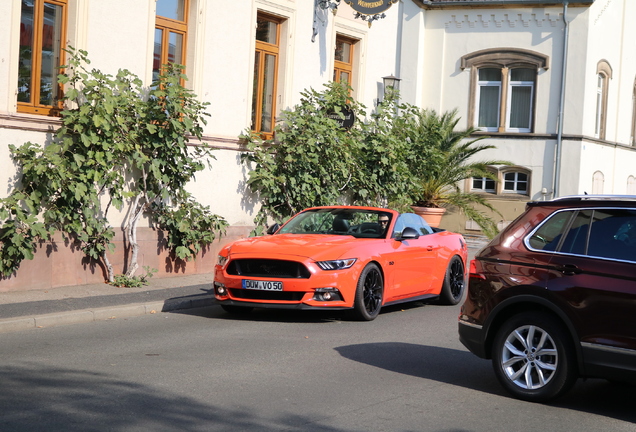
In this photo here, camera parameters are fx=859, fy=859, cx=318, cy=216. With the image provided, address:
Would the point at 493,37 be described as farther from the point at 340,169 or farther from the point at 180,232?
the point at 180,232

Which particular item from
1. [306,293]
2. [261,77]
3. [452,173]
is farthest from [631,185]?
[306,293]

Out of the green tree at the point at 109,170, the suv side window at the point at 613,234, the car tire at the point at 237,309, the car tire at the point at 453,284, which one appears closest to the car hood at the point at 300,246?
the car tire at the point at 237,309

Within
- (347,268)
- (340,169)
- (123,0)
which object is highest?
(123,0)

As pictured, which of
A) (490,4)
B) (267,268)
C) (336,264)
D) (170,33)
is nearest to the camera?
(336,264)

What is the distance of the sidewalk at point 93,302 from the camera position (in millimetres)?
10117

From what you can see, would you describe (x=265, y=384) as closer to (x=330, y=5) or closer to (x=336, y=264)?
(x=336, y=264)

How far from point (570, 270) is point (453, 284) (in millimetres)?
6614

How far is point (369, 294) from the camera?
36.0ft

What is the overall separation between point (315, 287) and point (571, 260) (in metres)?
4.19

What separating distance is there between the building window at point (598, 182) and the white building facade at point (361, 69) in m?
0.09

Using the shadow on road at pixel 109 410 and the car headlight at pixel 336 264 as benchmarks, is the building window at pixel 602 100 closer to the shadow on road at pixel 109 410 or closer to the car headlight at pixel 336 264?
the car headlight at pixel 336 264

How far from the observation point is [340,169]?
1758 centimetres

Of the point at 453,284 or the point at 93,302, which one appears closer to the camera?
the point at 93,302

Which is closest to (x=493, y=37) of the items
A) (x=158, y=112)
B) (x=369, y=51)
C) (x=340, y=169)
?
(x=369, y=51)
